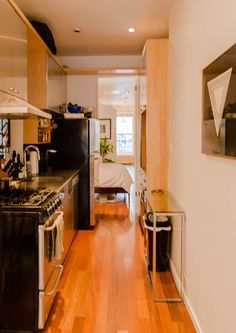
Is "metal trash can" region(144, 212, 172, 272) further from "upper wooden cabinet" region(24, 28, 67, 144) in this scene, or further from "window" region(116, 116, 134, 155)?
"window" region(116, 116, 134, 155)

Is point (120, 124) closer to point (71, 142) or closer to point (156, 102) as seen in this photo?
point (71, 142)

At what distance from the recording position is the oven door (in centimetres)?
233

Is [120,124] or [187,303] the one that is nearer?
[187,303]

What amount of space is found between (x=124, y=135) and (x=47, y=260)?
1290cm

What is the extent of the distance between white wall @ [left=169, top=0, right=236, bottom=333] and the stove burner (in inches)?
48.1

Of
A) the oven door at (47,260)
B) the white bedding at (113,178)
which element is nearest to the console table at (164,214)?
the oven door at (47,260)

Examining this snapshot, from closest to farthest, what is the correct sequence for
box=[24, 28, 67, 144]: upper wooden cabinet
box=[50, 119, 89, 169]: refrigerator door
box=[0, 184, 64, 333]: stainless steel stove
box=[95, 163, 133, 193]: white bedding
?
box=[0, 184, 64, 333]: stainless steel stove < box=[24, 28, 67, 144]: upper wooden cabinet < box=[50, 119, 89, 169]: refrigerator door < box=[95, 163, 133, 193]: white bedding

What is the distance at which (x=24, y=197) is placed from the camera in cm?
267

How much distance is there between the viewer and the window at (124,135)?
15.0 metres

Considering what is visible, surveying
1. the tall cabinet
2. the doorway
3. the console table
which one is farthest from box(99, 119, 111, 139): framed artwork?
the console table

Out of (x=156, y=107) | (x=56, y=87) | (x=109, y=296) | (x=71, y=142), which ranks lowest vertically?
(x=109, y=296)

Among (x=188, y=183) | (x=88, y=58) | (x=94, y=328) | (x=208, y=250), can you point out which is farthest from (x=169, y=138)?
(x=88, y=58)

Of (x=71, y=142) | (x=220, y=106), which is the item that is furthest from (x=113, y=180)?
(x=220, y=106)

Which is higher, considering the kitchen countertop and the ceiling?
the ceiling
